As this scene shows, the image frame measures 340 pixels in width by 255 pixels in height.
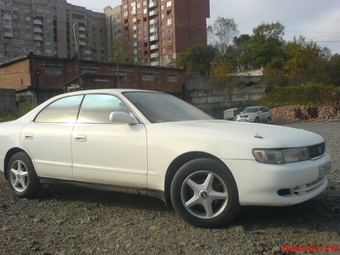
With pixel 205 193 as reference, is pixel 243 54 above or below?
above

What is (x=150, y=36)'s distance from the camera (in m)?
80.3

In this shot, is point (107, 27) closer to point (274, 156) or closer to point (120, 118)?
point (120, 118)

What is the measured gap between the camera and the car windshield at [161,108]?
391cm

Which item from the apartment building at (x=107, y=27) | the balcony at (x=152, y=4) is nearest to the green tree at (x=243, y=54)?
the apartment building at (x=107, y=27)

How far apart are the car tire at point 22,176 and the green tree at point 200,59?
5044cm

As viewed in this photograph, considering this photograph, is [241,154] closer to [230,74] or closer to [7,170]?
[7,170]

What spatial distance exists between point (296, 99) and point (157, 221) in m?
33.8

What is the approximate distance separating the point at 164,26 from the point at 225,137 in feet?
250

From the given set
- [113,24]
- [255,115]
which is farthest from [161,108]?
[113,24]

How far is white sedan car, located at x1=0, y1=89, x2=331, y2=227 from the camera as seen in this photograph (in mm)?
3076

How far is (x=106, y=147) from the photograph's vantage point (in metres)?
3.78

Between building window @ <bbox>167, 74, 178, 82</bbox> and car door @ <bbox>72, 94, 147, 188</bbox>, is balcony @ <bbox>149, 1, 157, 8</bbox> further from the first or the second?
car door @ <bbox>72, 94, 147, 188</bbox>

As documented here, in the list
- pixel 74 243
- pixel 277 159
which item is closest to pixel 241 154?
pixel 277 159

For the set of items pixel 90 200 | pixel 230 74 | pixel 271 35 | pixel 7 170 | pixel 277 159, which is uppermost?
pixel 271 35
